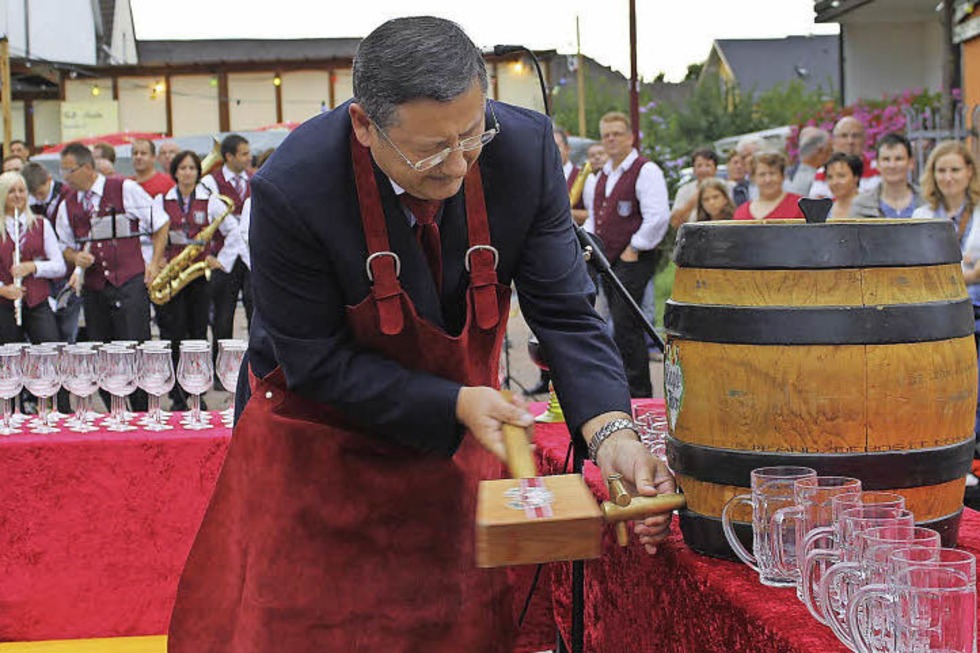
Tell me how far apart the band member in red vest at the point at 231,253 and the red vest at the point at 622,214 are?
2.66m

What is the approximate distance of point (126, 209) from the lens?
8.95 metres

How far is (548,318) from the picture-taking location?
94.4 inches

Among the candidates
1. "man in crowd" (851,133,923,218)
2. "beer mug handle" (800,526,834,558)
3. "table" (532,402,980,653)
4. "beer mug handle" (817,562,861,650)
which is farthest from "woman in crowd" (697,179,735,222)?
"beer mug handle" (817,562,861,650)

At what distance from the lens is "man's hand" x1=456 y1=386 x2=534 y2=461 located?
1.99 metres

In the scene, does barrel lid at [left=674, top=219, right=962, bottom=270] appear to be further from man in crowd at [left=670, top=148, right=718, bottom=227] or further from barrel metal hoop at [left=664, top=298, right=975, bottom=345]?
man in crowd at [left=670, top=148, right=718, bottom=227]

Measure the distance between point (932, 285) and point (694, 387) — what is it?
15.6 inches

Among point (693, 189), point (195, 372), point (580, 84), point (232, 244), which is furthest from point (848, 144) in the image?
point (580, 84)

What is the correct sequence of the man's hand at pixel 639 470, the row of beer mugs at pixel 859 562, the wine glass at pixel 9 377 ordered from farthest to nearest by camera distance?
the wine glass at pixel 9 377
the man's hand at pixel 639 470
the row of beer mugs at pixel 859 562

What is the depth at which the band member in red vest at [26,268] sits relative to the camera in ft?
26.9

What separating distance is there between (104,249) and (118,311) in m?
0.44

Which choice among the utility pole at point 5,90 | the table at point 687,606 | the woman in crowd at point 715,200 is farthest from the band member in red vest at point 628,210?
the utility pole at point 5,90

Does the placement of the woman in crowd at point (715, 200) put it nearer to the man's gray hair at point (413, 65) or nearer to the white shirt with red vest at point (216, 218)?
the white shirt with red vest at point (216, 218)

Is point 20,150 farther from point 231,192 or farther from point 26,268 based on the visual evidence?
point 26,268

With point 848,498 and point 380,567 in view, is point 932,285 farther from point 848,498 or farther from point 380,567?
point 380,567
